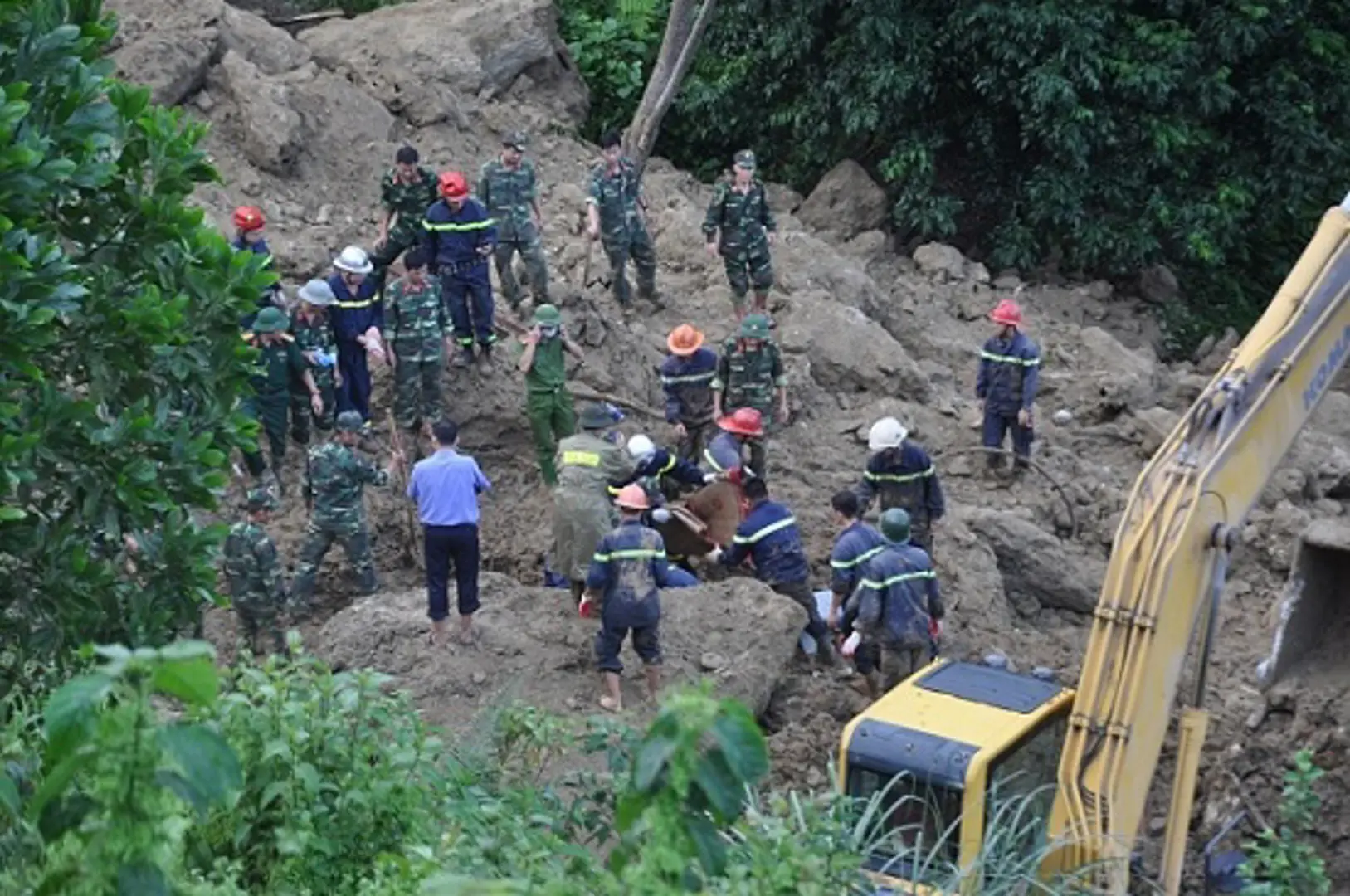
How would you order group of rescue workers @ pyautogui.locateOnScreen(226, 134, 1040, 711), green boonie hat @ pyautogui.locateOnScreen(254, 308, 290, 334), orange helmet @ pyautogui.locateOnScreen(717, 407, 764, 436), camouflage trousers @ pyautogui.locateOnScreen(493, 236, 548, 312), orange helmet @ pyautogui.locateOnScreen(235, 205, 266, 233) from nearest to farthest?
1. group of rescue workers @ pyautogui.locateOnScreen(226, 134, 1040, 711)
2. green boonie hat @ pyautogui.locateOnScreen(254, 308, 290, 334)
3. orange helmet @ pyautogui.locateOnScreen(717, 407, 764, 436)
4. orange helmet @ pyautogui.locateOnScreen(235, 205, 266, 233)
5. camouflage trousers @ pyautogui.locateOnScreen(493, 236, 548, 312)

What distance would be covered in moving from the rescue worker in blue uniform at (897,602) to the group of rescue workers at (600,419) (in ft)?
0.05

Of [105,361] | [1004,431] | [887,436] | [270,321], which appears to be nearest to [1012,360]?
[1004,431]

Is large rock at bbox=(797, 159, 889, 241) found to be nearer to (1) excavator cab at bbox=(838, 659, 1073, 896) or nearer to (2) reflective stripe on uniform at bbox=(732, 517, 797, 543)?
(2) reflective stripe on uniform at bbox=(732, 517, 797, 543)

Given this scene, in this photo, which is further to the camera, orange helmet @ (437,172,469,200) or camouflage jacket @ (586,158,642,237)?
camouflage jacket @ (586,158,642,237)

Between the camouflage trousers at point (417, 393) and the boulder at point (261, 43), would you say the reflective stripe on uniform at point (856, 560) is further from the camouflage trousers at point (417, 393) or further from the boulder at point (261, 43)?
the boulder at point (261, 43)

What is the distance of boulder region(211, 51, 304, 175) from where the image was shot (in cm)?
1975

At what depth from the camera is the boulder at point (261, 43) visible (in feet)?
Result: 68.8

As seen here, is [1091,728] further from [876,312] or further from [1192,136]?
[1192,136]

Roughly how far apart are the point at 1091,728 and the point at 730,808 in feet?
16.6

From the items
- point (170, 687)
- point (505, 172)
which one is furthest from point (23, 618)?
point (505, 172)

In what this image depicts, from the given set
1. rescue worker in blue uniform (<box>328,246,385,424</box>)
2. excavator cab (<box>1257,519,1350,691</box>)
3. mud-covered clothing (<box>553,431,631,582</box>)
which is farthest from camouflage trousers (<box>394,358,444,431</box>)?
excavator cab (<box>1257,519,1350,691</box>)

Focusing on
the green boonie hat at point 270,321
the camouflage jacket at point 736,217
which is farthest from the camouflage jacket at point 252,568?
the camouflage jacket at point 736,217

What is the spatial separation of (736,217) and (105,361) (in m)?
10.00

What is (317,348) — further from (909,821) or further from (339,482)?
(909,821)
